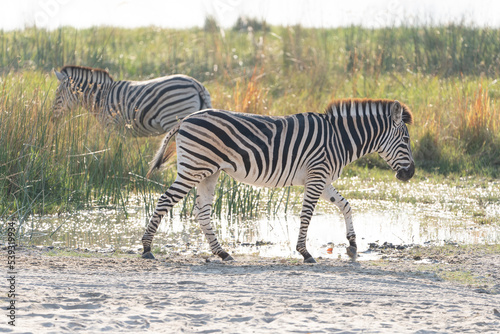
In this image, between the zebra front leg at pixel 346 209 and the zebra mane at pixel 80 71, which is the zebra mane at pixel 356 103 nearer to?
the zebra front leg at pixel 346 209

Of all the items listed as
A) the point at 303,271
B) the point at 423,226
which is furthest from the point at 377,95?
the point at 303,271

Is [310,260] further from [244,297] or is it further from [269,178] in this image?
[244,297]

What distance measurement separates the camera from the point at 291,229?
7824 mm

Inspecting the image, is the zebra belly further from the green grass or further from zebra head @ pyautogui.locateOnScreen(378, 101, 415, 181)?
the green grass

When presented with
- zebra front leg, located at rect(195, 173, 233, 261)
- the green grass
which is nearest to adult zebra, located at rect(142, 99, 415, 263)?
zebra front leg, located at rect(195, 173, 233, 261)

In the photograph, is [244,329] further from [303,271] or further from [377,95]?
[377,95]

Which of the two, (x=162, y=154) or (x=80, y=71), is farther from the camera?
(x=80, y=71)

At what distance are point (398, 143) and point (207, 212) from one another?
2.18 metres

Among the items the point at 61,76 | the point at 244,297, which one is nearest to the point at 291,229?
the point at 244,297

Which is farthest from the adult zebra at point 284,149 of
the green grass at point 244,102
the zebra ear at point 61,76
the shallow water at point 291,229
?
the zebra ear at point 61,76

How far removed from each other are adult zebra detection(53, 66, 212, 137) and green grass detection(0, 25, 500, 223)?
36cm

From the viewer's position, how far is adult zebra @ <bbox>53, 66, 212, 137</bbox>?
1048 cm

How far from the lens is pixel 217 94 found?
12.7 m

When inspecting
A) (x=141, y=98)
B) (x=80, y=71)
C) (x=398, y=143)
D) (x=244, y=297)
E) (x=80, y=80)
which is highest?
(x=80, y=71)
